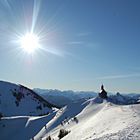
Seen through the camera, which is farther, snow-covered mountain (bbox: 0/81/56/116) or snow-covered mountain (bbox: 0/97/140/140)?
snow-covered mountain (bbox: 0/81/56/116)

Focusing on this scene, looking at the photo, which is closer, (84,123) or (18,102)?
(84,123)

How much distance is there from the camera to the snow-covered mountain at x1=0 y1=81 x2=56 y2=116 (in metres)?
138

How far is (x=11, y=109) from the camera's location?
140750 mm

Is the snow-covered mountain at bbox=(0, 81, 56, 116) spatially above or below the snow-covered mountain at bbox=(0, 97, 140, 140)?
above

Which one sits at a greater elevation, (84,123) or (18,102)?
(18,102)

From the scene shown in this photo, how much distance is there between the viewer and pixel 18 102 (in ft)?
487

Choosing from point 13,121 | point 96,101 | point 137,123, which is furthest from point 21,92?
point 137,123

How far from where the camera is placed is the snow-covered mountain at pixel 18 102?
137988mm

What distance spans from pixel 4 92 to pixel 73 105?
369 feet

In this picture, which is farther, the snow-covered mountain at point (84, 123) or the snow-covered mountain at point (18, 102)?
the snow-covered mountain at point (18, 102)

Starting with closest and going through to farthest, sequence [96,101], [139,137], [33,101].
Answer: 1. [139,137]
2. [96,101]
3. [33,101]

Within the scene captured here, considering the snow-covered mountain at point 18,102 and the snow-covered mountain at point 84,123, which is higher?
the snow-covered mountain at point 18,102

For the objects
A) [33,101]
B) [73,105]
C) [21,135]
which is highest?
[33,101]

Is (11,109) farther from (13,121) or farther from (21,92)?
(13,121)
